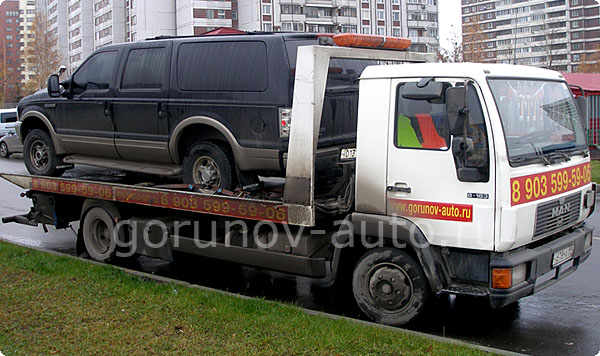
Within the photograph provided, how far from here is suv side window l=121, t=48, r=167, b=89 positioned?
7.33 meters

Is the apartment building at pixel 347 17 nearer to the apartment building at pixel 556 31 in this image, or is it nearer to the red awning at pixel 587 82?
the apartment building at pixel 556 31

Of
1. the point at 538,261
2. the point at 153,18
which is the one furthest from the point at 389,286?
the point at 153,18

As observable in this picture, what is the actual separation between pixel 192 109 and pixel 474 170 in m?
3.26

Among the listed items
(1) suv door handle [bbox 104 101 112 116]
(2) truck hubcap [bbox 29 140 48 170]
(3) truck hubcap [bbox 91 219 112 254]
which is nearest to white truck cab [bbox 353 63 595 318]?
(1) suv door handle [bbox 104 101 112 116]

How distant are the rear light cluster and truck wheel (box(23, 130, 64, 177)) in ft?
13.2

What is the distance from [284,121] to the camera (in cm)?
620

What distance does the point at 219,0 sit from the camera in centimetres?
8038

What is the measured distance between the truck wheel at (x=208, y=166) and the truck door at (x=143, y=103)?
A: 374 mm

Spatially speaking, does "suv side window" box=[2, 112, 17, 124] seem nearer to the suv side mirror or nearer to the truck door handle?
the suv side mirror

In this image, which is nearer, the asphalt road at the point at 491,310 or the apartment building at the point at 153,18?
the asphalt road at the point at 491,310

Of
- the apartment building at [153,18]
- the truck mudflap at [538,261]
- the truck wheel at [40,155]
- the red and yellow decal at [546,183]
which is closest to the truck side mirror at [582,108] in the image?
the red and yellow decal at [546,183]

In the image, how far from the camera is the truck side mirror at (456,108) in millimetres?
4895

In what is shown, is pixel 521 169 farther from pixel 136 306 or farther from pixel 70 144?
pixel 70 144

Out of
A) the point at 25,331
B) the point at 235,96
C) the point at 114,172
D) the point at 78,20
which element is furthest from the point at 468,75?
the point at 78,20
